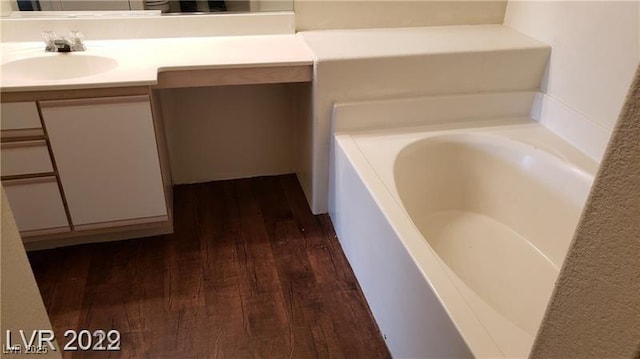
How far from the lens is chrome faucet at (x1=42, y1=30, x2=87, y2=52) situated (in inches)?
77.1

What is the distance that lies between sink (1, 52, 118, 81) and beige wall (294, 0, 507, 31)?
91cm

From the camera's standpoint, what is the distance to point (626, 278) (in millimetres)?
500

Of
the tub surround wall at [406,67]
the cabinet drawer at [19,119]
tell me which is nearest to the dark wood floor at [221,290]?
the tub surround wall at [406,67]

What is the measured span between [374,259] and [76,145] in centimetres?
118

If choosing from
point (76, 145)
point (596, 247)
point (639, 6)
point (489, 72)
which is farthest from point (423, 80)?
point (596, 247)

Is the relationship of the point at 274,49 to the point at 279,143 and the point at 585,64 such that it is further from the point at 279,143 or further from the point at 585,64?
the point at 585,64

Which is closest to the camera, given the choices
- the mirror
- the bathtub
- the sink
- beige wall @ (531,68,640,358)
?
beige wall @ (531,68,640,358)

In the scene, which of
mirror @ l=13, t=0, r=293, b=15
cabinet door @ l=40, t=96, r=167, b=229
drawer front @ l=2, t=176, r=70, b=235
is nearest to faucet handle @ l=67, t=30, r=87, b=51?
mirror @ l=13, t=0, r=293, b=15

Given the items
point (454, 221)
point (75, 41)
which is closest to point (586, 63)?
point (454, 221)

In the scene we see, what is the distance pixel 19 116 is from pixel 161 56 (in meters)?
0.57

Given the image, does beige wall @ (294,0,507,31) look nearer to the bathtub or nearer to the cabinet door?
the bathtub

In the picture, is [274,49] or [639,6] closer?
[639,6]

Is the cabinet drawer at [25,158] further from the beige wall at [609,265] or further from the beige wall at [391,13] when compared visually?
the beige wall at [609,265]

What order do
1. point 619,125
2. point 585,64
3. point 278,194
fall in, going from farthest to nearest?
point 278,194 < point 585,64 < point 619,125
